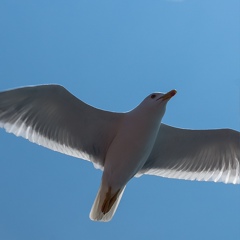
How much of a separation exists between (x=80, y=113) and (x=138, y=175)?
0.63 metres

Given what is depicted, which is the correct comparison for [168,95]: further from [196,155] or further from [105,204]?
[105,204]

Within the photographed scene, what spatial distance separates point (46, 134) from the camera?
469 cm

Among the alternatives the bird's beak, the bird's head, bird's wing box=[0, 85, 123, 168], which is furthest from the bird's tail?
the bird's beak

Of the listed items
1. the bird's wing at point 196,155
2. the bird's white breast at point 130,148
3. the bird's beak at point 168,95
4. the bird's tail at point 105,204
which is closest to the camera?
the bird's beak at point 168,95

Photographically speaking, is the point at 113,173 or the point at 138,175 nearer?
the point at 113,173

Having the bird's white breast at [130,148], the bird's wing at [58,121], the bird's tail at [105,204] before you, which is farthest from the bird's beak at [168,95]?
the bird's tail at [105,204]

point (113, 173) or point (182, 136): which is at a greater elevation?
point (182, 136)

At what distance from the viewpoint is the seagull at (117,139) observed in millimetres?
4422

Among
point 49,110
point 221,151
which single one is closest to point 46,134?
point 49,110

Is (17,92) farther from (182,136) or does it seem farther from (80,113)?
(182,136)

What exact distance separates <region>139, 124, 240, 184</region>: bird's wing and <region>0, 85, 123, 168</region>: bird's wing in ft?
1.25

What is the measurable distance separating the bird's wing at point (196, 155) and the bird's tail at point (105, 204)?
0.36 meters

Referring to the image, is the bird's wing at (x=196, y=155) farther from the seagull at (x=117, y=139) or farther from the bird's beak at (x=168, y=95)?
the bird's beak at (x=168, y=95)

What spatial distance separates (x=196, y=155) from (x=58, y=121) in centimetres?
103
